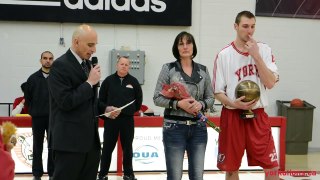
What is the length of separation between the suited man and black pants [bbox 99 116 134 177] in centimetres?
309

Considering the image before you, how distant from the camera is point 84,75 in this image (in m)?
4.01

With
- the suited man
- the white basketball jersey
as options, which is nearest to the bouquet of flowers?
the white basketball jersey

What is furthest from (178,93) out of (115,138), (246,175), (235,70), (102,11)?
(102,11)

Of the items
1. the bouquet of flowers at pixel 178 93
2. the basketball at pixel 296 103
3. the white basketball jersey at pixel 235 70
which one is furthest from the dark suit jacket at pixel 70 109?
the basketball at pixel 296 103

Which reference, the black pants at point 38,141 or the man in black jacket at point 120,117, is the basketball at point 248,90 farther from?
the black pants at point 38,141

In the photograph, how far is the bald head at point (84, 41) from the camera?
390 cm

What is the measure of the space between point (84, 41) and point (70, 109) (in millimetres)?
571

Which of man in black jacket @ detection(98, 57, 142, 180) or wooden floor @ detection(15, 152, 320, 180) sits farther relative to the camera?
wooden floor @ detection(15, 152, 320, 180)

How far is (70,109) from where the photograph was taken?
12.6 feet

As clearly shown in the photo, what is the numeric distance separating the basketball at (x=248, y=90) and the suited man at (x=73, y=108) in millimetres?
1299

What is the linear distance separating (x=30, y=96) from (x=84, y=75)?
3.38 meters

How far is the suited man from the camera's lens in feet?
12.6

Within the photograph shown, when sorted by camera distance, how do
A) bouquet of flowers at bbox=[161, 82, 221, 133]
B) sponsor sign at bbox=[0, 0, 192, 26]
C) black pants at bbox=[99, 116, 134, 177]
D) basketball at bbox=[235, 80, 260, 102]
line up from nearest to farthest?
basketball at bbox=[235, 80, 260, 102]
bouquet of flowers at bbox=[161, 82, 221, 133]
black pants at bbox=[99, 116, 134, 177]
sponsor sign at bbox=[0, 0, 192, 26]

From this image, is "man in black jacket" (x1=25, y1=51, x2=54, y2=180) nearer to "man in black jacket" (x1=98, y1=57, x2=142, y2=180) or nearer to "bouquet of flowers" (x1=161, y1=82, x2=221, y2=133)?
"man in black jacket" (x1=98, y1=57, x2=142, y2=180)
